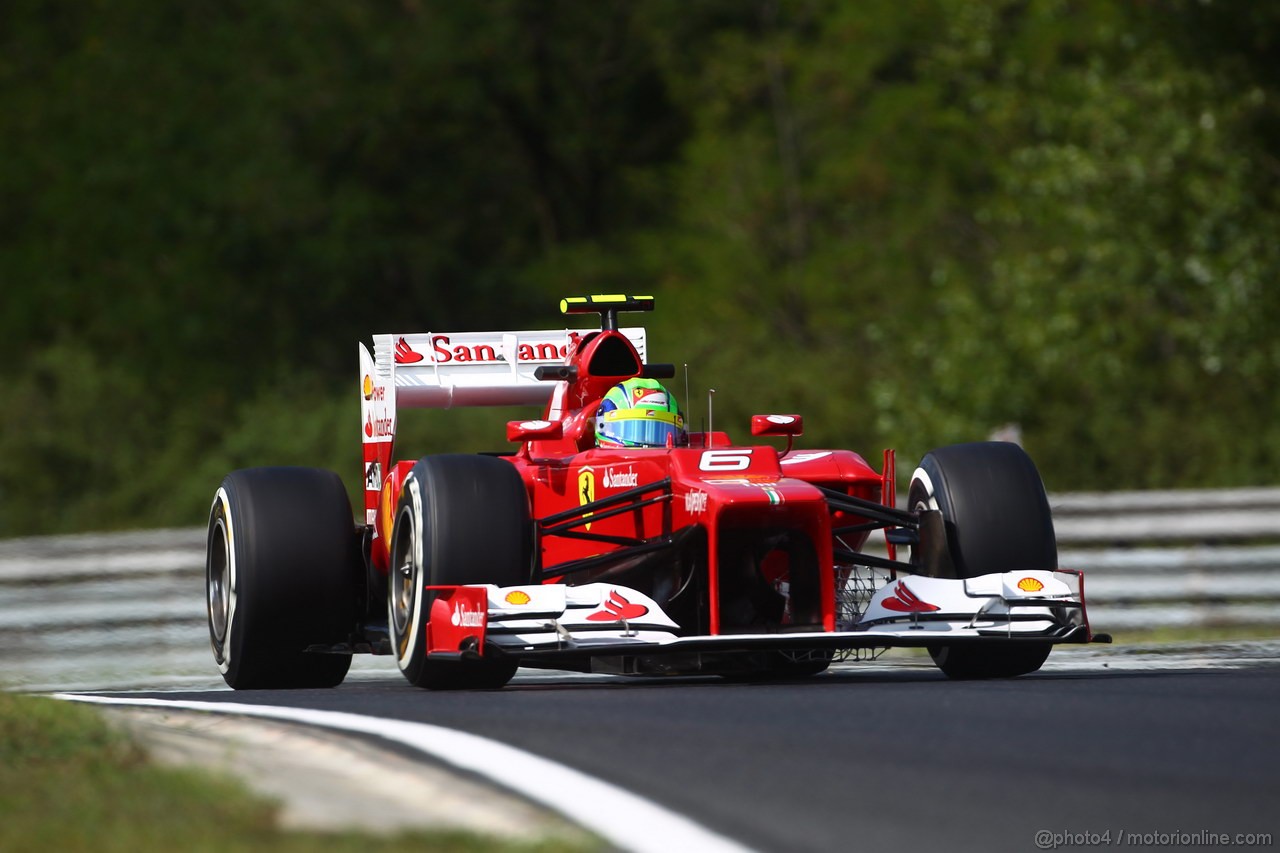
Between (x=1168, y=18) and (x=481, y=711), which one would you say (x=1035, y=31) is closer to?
(x=1168, y=18)

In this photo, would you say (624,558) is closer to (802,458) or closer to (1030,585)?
(802,458)

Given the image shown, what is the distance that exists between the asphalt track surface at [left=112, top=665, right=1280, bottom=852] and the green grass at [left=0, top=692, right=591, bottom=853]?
81 centimetres

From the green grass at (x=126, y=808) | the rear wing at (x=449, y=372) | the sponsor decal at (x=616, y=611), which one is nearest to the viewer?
the green grass at (x=126, y=808)

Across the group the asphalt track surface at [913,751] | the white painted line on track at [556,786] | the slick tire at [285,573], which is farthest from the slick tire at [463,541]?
the white painted line on track at [556,786]

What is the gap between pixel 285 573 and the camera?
35.2ft

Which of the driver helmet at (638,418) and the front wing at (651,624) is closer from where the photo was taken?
the front wing at (651,624)

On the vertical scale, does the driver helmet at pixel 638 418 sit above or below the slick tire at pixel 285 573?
above

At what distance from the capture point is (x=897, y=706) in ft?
25.3

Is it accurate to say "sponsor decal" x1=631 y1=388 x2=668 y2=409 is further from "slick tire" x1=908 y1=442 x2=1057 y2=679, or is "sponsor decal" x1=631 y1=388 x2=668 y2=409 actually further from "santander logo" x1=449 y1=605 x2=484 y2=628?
"santander logo" x1=449 y1=605 x2=484 y2=628

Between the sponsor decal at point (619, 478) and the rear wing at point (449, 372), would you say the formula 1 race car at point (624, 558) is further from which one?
the rear wing at point (449, 372)

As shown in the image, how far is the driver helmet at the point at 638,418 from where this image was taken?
10.5 metres

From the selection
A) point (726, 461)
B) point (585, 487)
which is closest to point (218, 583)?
point (585, 487)

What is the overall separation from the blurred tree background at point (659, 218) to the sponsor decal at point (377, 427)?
11.2m

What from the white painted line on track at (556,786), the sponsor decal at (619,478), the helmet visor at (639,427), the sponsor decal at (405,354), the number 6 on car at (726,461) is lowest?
the white painted line on track at (556,786)
